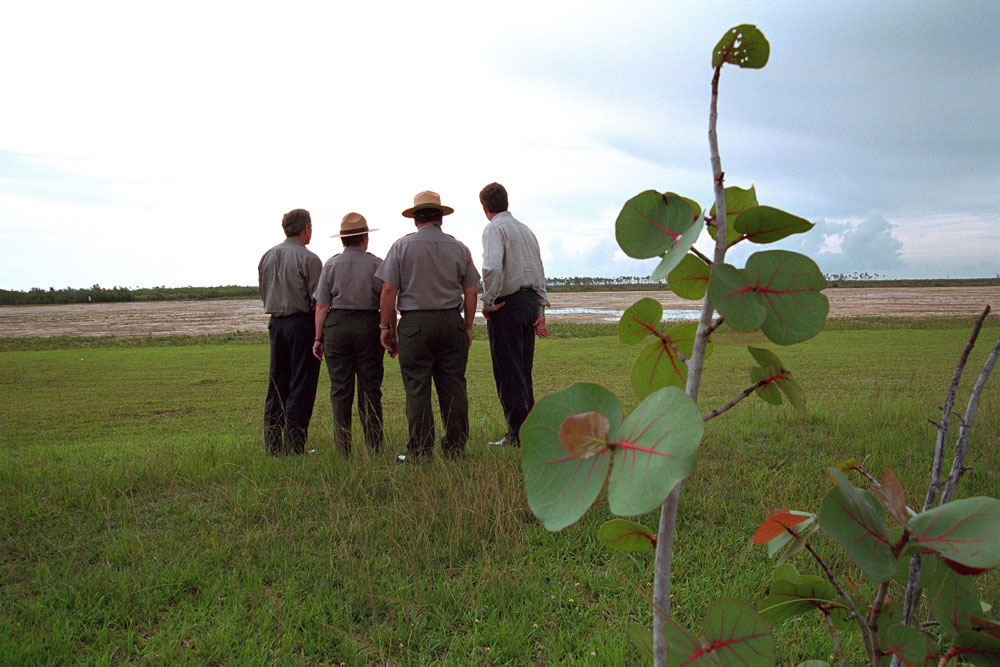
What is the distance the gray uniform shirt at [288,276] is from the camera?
5.39m

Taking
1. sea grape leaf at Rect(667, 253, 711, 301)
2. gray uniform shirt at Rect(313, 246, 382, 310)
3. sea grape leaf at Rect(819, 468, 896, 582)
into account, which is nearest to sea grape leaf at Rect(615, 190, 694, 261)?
sea grape leaf at Rect(667, 253, 711, 301)

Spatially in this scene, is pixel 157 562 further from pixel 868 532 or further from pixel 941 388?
pixel 941 388

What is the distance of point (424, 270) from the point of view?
4.87m

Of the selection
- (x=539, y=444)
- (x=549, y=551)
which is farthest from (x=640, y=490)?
(x=549, y=551)

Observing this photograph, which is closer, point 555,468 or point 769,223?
point 555,468

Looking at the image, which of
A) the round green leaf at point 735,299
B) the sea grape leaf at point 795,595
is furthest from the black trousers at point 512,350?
the round green leaf at point 735,299

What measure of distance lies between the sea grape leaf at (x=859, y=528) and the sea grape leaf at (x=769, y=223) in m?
0.26

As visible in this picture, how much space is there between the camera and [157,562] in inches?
122

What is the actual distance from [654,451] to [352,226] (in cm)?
514

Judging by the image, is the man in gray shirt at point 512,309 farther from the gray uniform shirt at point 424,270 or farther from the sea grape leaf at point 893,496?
the sea grape leaf at point 893,496

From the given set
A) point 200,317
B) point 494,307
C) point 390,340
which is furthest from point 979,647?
point 200,317

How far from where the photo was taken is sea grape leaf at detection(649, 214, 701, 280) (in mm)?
597

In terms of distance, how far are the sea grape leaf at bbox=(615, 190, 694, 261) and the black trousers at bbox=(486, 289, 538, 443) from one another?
4.62 metres

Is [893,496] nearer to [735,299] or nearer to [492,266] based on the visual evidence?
[735,299]
